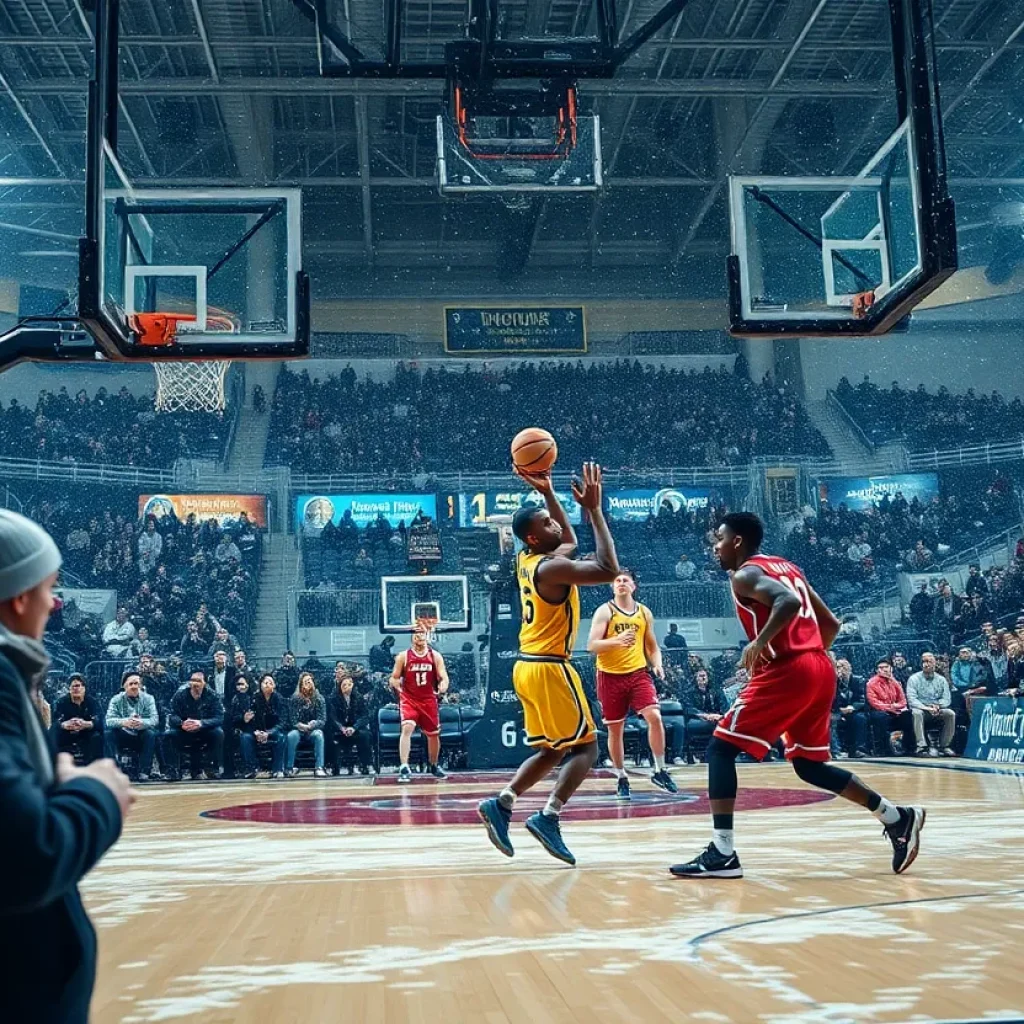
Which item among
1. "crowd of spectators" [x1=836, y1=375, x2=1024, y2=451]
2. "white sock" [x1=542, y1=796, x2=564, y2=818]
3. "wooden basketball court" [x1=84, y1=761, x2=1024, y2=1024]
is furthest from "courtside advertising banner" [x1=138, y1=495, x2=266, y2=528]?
"white sock" [x1=542, y1=796, x2=564, y2=818]

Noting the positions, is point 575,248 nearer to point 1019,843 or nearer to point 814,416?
point 814,416

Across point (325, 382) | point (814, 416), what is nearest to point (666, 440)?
point (814, 416)

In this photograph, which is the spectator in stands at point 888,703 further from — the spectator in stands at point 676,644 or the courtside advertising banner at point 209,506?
the courtside advertising banner at point 209,506

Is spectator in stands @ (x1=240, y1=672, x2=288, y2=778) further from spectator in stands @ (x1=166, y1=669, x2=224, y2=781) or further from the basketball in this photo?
the basketball

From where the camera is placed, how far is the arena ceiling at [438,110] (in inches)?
794

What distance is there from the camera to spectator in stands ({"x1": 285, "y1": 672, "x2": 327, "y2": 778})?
593 inches

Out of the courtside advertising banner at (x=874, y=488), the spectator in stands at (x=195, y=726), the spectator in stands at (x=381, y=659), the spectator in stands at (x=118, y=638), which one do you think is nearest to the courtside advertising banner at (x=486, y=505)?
the courtside advertising banner at (x=874, y=488)

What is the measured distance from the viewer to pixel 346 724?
49.5 ft

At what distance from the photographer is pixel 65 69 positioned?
21.7 m

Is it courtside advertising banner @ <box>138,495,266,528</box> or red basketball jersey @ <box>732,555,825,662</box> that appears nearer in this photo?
red basketball jersey @ <box>732,555,825,662</box>

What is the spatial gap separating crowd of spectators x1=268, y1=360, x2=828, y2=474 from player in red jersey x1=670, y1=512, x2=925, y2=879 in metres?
22.3

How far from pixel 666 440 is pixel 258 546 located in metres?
10.2

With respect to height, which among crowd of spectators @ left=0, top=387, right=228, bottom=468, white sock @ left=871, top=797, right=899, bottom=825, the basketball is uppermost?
crowd of spectators @ left=0, top=387, right=228, bottom=468

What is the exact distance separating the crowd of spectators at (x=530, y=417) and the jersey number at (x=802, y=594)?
22224 mm
